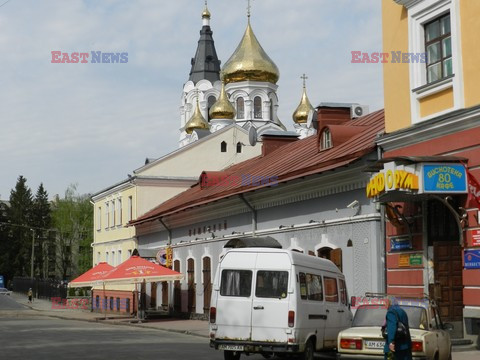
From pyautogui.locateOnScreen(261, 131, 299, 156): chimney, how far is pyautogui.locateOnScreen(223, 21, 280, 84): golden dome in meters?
34.7

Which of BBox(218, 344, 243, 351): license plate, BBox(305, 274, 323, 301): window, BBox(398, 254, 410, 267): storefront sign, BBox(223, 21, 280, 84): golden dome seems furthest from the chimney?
BBox(223, 21, 280, 84): golden dome

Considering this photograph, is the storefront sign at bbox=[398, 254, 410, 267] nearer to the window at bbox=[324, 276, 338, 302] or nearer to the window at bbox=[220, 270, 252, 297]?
the window at bbox=[324, 276, 338, 302]

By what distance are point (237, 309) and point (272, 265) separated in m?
1.05

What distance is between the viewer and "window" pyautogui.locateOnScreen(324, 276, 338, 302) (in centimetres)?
1650

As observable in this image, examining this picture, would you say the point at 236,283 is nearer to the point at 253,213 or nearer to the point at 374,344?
the point at 374,344

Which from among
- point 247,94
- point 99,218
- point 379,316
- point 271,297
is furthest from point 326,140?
point 247,94

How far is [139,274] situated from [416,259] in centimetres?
1538

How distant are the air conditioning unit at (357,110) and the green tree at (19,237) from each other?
7626 cm

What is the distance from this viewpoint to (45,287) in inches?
2628

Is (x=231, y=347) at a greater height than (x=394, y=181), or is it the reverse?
(x=394, y=181)

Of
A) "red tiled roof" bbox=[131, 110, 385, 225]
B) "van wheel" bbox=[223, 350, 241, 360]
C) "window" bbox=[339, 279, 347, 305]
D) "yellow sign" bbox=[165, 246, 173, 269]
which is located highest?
"red tiled roof" bbox=[131, 110, 385, 225]

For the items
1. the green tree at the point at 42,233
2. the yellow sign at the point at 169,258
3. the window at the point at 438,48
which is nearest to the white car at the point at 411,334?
the window at the point at 438,48

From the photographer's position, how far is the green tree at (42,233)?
98625mm

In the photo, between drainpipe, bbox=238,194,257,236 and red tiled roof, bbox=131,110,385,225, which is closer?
red tiled roof, bbox=131,110,385,225
